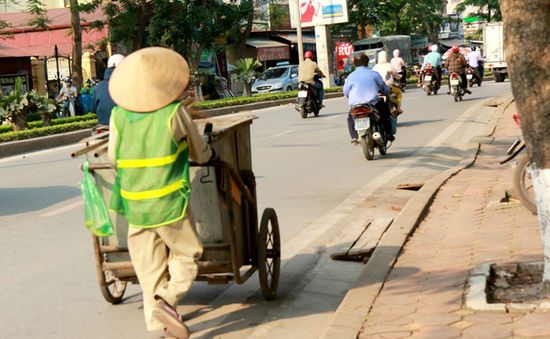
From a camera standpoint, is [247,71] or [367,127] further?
[247,71]

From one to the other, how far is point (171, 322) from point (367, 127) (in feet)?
30.0

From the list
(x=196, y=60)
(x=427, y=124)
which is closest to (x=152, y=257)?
(x=427, y=124)

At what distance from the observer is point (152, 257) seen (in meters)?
5.30

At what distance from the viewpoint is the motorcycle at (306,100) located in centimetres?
2412

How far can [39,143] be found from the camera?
67.9 feet

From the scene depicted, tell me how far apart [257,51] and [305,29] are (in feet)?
32.8

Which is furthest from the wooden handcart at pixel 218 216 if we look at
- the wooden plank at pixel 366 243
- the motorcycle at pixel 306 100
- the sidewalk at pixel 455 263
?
the motorcycle at pixel 306 100

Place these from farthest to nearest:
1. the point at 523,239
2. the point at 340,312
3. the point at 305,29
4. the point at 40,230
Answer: the point at 305,29
the point at 40,230
the point at 523,239
the point at 340,312

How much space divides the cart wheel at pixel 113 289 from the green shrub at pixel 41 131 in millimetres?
14743

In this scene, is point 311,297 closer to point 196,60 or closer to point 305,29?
point 196,60

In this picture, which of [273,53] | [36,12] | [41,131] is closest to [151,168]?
[41,131]

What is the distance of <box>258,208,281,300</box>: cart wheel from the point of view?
6109mm

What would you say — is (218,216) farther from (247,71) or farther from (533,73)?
(247,71)

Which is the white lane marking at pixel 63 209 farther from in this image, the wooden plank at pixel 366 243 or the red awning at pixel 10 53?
the red awning at pixel 10 53
